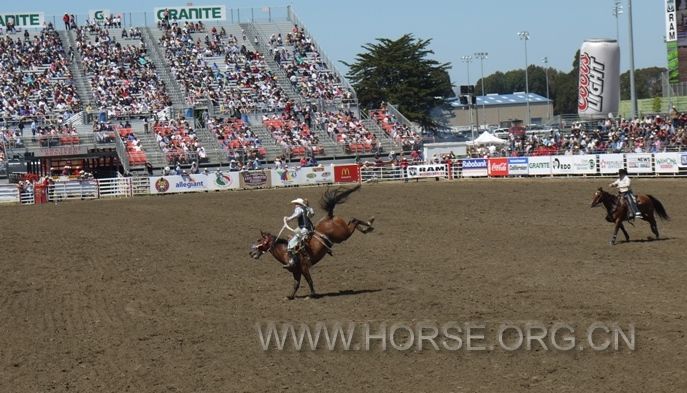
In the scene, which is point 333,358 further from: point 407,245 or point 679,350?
point 407,245

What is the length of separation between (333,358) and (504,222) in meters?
16.1

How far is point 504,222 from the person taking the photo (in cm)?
2617

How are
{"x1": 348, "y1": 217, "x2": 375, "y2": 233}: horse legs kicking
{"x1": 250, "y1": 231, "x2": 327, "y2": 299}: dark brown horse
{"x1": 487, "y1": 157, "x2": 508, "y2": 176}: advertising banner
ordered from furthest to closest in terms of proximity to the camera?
{"x1": 487, "y1": 157, "x2": 508, "y2": 176}: advertising banner → {"x1": 348, "y1": 217, "x2": 375, "y2": 233}: horse legs kicking → {"x1": 250, "y1": 231, "x2": 327, "y2": 299}: dark brown horse

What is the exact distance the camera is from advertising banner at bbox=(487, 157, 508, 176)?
48969 millimetres

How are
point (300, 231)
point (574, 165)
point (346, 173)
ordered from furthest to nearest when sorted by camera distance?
1. point (346, 173)
2. point (574, 165)
3. point (300, 231)

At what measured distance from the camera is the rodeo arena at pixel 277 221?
1082 centimetres

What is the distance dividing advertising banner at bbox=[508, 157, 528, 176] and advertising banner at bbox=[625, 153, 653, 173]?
5887 millimetres

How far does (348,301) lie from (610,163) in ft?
104

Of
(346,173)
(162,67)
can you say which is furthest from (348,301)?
(162,67)

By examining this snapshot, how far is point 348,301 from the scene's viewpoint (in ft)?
47.9

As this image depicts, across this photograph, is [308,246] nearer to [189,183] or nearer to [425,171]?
[189,183]

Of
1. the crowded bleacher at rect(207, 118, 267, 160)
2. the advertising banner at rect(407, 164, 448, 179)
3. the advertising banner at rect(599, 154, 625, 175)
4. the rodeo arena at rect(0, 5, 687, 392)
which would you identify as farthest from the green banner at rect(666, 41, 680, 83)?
the crowded bleacher at rect(207, 118, 267, 160)

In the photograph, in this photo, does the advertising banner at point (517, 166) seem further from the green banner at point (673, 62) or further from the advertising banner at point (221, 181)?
the advertising banner at point (221, 181)

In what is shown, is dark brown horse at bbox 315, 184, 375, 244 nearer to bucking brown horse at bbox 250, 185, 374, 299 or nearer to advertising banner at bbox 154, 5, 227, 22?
bucking brown horse at bbox 250, 185, 374, 299
